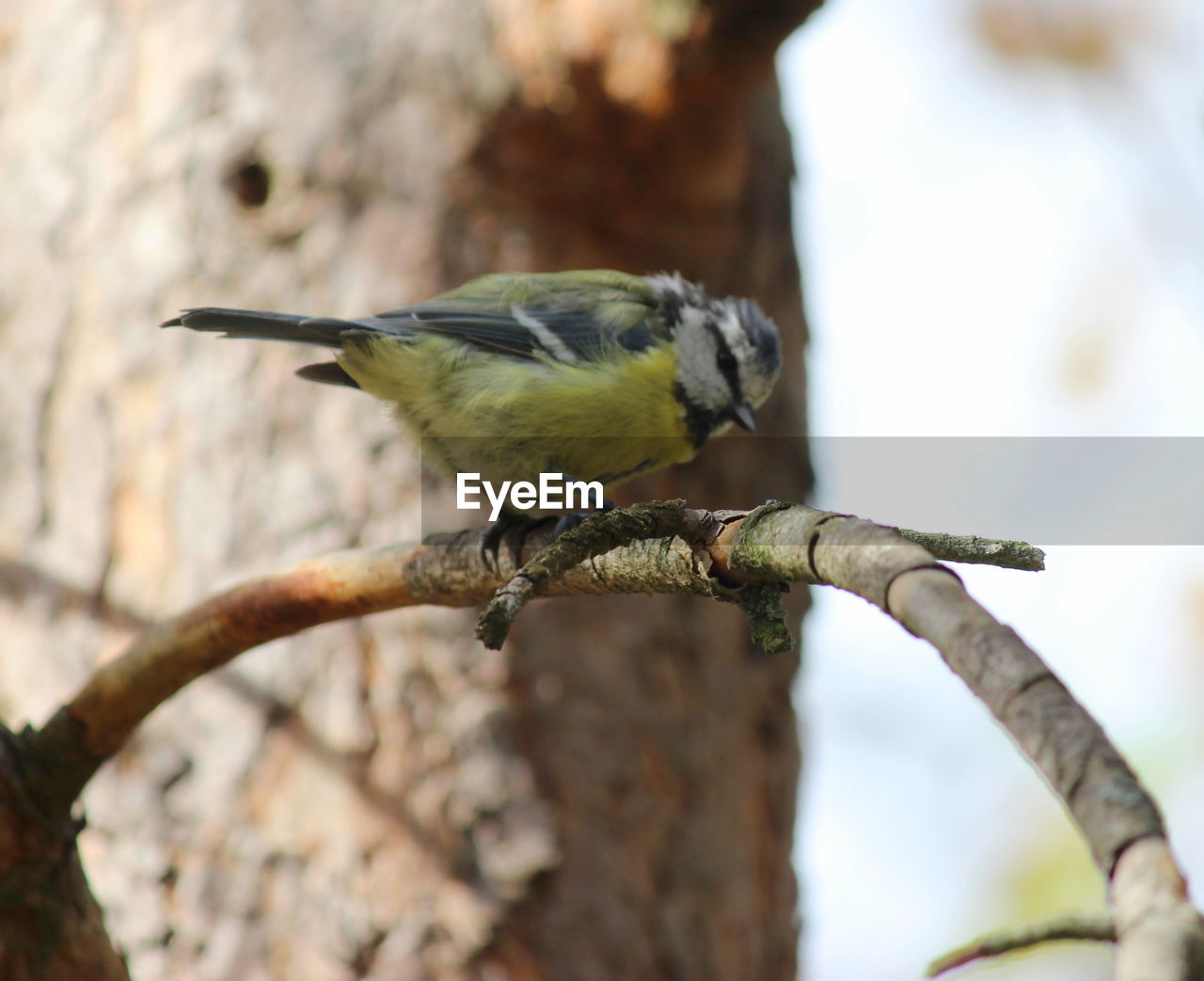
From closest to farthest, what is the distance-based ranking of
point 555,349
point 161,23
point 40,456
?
point 555,349
point 40,456
point 161,23

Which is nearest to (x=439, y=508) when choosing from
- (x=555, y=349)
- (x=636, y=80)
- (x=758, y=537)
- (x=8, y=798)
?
(x=555, y=349)

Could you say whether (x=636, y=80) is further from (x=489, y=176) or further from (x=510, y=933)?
(x=510, y=933)

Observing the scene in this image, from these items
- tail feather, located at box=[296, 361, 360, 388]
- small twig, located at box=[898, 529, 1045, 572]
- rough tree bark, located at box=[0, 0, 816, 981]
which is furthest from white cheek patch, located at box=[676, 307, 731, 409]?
small twig, located at box=[898, 529, 1045, 572]

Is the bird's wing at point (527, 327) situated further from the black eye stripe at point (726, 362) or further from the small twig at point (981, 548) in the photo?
the small twig at point (981, 548)

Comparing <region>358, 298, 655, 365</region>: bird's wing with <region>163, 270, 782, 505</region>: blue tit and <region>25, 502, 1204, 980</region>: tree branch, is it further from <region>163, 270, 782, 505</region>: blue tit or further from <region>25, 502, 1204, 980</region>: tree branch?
<region>25, 502, 1204, 980</region>: tree branch

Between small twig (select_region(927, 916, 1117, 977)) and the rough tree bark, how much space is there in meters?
1.71

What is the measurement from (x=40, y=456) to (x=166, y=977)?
1185 mm

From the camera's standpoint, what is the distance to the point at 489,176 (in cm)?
290

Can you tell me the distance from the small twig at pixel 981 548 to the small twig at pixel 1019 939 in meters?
0.38

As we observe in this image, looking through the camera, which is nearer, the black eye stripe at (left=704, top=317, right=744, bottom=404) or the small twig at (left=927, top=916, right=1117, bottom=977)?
the small twig at (left=927, top=916, right=1117, bottom=977)

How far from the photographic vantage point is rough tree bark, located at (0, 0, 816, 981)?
2.44 metres

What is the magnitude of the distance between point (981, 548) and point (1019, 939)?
0.40 m

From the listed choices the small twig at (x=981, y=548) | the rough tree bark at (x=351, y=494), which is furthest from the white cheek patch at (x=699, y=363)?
the small twig at (x=981, y=548)

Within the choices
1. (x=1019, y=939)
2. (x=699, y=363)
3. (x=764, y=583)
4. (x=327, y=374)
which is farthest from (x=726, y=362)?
(x=1019, y=939)
